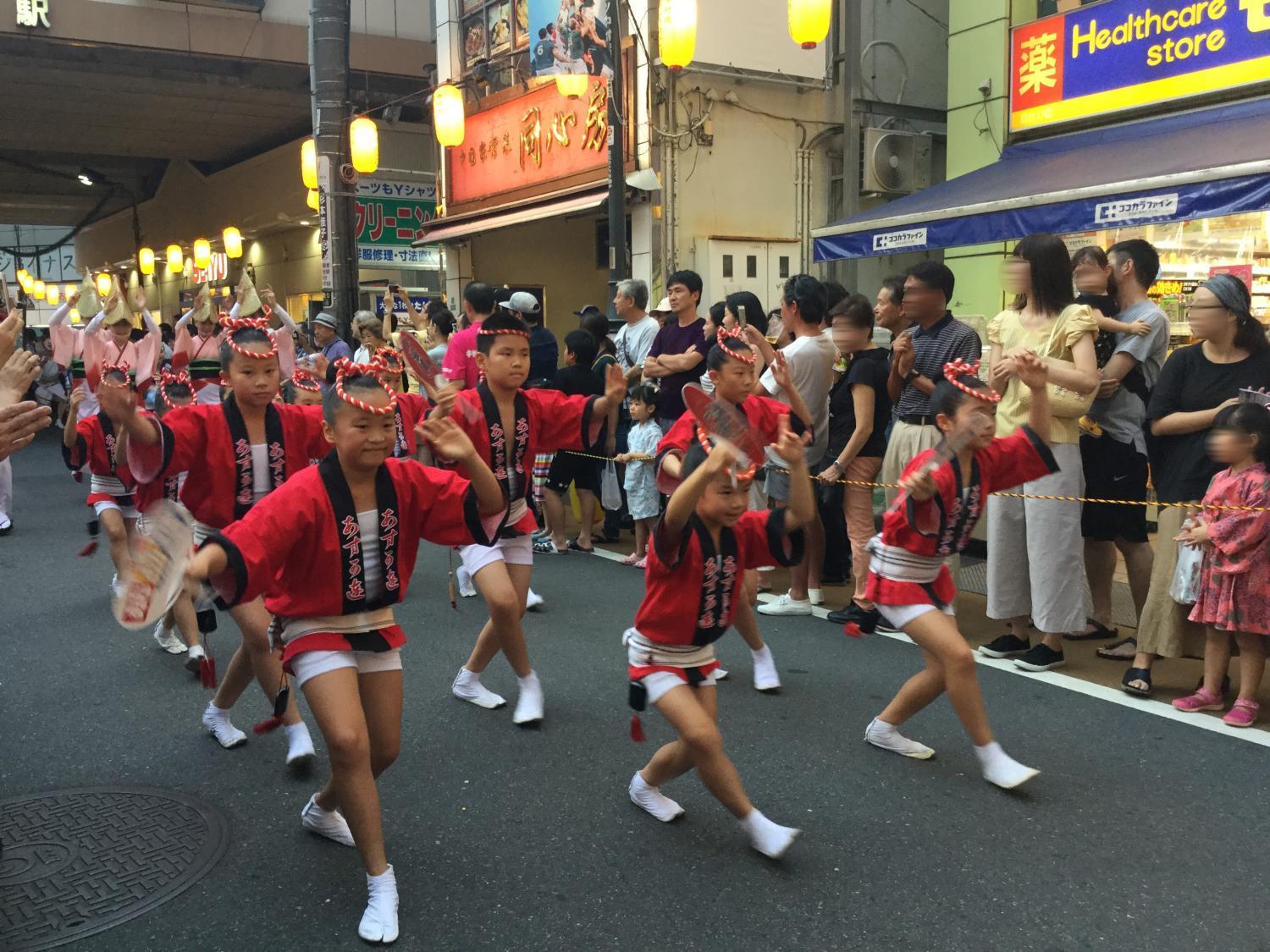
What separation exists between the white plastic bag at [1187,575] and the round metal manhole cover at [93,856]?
4053 mm

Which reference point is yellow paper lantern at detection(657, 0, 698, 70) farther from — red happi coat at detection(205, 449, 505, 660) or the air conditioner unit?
red happi coat at detection(205, 449, 505, 660)

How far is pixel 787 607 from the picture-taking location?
6.50 metres

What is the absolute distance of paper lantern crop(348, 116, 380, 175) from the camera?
12242mm

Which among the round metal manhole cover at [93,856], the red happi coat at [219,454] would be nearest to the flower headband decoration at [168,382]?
the red happi coat at [219,454]

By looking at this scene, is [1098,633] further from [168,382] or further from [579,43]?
[579,43]

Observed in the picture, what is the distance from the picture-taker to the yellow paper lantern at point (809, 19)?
9.06 metres

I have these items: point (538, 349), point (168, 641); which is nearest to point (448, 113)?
point (538, 349)

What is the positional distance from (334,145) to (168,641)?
261 inches

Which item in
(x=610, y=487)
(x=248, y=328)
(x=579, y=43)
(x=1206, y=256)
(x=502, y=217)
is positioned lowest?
(x=610, y=487)

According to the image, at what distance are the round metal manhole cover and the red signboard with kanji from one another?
32.8ft

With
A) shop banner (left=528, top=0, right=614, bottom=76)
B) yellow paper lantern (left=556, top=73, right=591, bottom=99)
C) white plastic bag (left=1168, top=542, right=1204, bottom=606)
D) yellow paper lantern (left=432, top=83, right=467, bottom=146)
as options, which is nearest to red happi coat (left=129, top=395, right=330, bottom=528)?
white plastic bag (left=1168, top=542, right=1204, bottom=606)

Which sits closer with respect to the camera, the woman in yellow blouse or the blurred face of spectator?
the woman in yellow blouse

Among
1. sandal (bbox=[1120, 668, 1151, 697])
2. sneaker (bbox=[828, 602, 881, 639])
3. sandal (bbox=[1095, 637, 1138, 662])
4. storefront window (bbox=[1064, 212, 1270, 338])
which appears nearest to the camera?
sandal (bbox=[1120, 668, 1151, 697])

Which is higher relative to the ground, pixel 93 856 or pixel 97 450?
pixel 97 450
